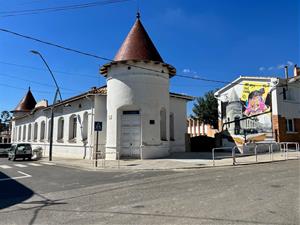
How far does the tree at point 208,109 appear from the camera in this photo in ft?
122

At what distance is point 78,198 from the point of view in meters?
7.21

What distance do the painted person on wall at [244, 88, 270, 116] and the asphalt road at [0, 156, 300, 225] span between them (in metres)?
14.4

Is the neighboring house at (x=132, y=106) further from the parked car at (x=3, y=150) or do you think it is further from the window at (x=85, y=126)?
the parked car at (x=3, y=150)

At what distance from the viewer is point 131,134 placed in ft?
60.7

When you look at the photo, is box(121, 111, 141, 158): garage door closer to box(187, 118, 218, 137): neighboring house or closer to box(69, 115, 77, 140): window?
box(69, 115, 77, 140): window

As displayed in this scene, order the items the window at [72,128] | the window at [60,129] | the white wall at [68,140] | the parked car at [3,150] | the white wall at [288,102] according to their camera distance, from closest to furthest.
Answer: the white wall at [68,140] < the white wall at [288,102] < the window at [72,128] < the window at [60,129] < the parked car at [3,150]

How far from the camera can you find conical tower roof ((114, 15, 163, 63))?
61.6 ft

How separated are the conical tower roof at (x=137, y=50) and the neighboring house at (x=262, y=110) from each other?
8.36m

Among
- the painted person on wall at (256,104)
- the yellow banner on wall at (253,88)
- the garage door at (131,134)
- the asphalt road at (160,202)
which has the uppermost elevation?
the yellow banner on wall at (253,88)

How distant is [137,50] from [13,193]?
13353 mm

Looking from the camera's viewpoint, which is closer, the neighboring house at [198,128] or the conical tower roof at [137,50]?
the conical tower roof at [137,50]

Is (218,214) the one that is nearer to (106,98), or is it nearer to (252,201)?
(252,201)

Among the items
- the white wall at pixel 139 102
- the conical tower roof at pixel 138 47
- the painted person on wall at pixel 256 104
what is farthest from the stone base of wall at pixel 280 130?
the conical tower roof at pixel 138 47

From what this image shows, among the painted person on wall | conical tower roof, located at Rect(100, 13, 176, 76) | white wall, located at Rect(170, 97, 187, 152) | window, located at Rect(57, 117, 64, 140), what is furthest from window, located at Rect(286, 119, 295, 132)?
window, located at Rect(57, 117, 64, 140)
